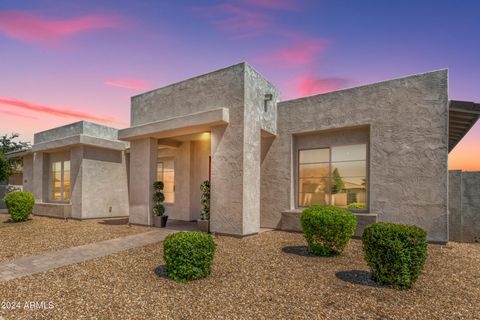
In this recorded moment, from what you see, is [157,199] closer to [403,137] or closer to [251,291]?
[251,291]

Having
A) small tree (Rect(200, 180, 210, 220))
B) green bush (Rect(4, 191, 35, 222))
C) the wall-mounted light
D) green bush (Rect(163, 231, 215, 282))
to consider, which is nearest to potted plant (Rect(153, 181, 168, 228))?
small tree (Rect(200, 180, 210, 220))

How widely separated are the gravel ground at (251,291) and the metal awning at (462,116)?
420 cm

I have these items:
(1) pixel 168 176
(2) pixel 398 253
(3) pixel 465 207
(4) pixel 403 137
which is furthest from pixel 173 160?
(3) pixel 465 207

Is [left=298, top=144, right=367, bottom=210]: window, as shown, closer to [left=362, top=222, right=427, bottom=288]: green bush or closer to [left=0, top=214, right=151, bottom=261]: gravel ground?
[left=362, top=222, right=427, bottom=288]: green bush

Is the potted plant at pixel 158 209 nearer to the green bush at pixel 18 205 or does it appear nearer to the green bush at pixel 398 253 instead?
the green bush at pixel 18 205

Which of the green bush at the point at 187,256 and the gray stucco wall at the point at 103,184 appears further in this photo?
the gray stucco wall at the point at 103,184

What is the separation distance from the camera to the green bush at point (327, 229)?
255 inches

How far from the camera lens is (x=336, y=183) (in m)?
9.62

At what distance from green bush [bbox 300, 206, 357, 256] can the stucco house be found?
239 centimetres

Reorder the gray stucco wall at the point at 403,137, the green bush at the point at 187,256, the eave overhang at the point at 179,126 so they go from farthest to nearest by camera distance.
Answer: the eave overhang at the point at 179,126
the gray stucco wall at the point at 403,137
the green bush at the point at 187,256

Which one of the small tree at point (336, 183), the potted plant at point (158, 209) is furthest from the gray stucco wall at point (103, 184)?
the small tree at point (336, 183)

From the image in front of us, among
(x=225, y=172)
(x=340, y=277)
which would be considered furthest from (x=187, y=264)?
(x=225, y=172)

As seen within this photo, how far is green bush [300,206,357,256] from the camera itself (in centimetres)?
648

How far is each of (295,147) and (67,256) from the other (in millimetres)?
8077
